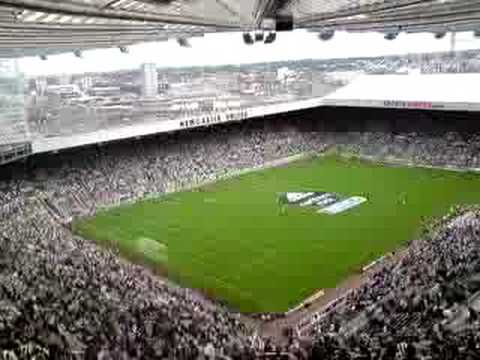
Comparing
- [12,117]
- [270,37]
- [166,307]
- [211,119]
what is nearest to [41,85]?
[211,119]

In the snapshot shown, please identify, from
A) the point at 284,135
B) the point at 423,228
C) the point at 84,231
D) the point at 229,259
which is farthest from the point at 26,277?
the point at 284,135

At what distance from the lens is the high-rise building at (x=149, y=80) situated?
49625mm

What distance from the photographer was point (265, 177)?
40875mm

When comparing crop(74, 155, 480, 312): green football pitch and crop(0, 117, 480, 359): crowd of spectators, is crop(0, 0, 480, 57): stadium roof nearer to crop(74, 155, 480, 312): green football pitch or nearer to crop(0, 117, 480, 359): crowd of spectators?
crop(0, 117, 480, 359): crowd of spectators

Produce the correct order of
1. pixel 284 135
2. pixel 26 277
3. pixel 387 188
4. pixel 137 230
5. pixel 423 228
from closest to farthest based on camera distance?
pixel 26 277 → pixel 423 228 → pixel 137 230 → pixel 387 188 → pixel 284 135

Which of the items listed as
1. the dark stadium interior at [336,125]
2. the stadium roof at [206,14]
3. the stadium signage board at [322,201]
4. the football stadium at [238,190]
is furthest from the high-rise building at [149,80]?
the stadium roof at [206,14]

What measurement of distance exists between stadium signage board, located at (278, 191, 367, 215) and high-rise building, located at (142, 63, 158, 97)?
1838cm

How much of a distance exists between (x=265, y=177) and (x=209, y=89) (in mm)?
13338

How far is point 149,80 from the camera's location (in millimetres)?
50500

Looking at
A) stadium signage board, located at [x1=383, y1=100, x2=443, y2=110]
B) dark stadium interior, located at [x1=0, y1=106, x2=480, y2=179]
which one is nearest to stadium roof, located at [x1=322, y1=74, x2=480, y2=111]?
stadium signage board, located at [x1=383, y1=100, x2=443, y2=110]

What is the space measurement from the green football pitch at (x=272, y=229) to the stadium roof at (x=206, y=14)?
902 centimetres

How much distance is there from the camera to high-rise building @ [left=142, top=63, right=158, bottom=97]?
163ft

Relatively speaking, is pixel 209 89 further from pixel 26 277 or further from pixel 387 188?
pixel 26 277

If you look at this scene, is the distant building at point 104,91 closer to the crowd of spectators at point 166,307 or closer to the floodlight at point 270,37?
the crowd of spectators at point 166,307
